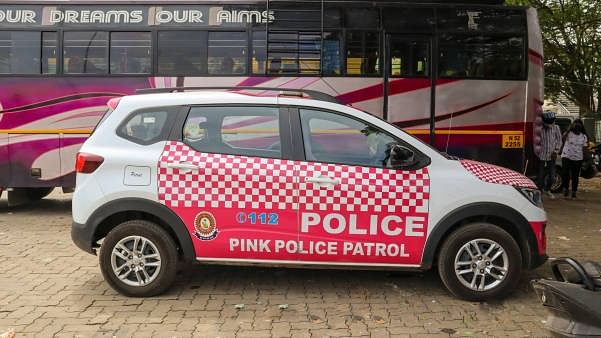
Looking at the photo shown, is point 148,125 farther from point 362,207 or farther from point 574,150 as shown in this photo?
point 574,150

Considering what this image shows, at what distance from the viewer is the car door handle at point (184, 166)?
4742 mm

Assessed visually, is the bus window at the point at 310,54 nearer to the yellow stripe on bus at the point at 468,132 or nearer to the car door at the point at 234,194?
the yellow stripe on bus at the point at 468,132

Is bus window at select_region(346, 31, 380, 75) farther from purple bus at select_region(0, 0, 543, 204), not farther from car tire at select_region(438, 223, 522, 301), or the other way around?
car tire at select_region(438, 223, 522, 301)

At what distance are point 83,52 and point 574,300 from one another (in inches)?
323

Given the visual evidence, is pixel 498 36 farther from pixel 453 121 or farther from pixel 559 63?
pixel 559 63

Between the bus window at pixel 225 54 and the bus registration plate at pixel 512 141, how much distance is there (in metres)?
4.30

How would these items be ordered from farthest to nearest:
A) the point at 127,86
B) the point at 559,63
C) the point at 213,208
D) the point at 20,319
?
the point at 559,63, the point at 127,86, the point at 213,208, the point at 20,319

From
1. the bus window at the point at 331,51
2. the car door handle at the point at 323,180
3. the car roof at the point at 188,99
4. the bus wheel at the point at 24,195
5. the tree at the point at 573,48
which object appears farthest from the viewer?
the tree at the point at 573,48

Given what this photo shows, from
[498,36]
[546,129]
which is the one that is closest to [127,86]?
[498,36]

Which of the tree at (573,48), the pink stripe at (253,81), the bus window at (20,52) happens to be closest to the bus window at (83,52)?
the bus window at (20,52)

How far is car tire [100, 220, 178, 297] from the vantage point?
4.85 metres

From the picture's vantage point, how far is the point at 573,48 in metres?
19.7

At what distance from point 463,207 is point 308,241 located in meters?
1.32

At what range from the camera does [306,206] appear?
4.72 meters
